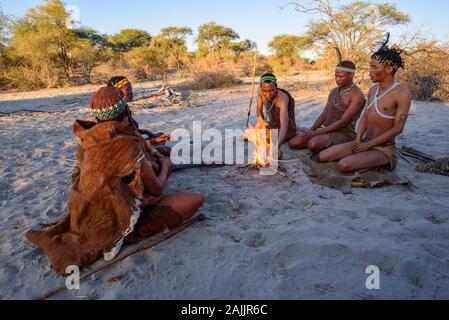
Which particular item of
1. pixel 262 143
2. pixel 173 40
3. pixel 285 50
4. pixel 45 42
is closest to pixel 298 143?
pixel 262 143

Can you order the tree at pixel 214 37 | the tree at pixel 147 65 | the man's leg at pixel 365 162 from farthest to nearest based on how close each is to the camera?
1. the tree at pixel 214 37
2. the tree at pixel 147 65
3. the man's leg at pixel 365 162

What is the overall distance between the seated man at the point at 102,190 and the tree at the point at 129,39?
25.3 metres

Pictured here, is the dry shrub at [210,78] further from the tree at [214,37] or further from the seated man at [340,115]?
the tree at [214,37]

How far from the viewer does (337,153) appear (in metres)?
3.74

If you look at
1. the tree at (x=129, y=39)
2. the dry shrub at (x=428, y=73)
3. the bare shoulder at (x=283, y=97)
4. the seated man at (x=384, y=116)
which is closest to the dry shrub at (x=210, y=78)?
the dry shrub at (x=428, y=73)

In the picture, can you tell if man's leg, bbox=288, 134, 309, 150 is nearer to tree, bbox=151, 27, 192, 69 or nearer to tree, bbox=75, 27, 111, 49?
tree, bbox=75, 27, 111, 49

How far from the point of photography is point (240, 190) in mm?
3287

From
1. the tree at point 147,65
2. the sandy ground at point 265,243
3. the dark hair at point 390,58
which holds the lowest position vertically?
the sandy ground at point 265,243

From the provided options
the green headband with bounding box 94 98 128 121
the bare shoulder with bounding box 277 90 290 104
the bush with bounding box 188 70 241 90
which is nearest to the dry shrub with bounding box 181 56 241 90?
the bush with bounding box 188 70 241 90

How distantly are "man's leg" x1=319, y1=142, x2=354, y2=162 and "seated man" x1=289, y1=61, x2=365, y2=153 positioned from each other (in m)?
0.28

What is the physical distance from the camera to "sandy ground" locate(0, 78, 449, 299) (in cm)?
188

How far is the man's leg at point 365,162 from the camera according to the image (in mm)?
3443

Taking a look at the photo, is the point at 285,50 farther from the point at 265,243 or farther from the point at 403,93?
the point at 265,243
